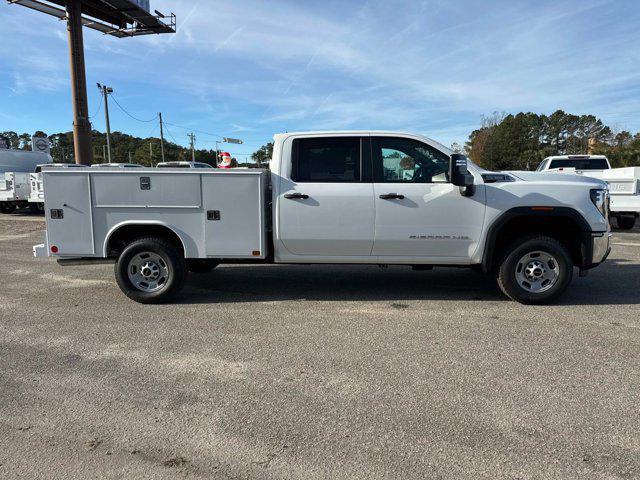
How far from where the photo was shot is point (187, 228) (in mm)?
5691

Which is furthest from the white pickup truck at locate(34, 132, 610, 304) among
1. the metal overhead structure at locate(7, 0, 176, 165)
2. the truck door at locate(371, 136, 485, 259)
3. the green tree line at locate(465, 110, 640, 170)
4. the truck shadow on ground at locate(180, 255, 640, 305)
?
the green tree line at locate(465, 110, 640, 170)

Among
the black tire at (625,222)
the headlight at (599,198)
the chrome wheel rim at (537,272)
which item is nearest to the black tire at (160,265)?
the chrome wheel rim at (537,272)

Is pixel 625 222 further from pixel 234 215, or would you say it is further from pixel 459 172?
pixel 234 215

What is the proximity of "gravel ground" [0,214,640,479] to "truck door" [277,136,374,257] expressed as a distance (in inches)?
31.0

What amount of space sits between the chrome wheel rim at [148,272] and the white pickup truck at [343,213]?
23mm

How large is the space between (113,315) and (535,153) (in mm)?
66709

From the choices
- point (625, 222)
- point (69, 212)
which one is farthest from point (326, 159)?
point (625, 222)

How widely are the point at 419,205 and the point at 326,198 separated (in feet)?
3.62

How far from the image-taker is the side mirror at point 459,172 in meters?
5.11

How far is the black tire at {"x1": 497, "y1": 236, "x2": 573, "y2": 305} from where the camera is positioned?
5.48 metres

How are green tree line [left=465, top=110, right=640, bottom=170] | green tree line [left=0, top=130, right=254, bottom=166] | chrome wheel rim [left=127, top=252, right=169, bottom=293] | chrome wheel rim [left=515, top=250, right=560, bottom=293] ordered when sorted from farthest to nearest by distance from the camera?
green tree line [left=0, top=130, right=254, bottom=166], green tree line [left=465, top=110, right=640, bottom=170], chrome wheel rim [left=127, top=252, right=169, bottom=293], chrome wheel rim [left=515, top=250, right=560, bottom=293]

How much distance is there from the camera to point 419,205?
5.52 meters

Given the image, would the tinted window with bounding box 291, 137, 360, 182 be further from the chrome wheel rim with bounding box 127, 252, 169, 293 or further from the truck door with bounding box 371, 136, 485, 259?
the chrome wheel rim with bounding box 127, 252, 169, 293

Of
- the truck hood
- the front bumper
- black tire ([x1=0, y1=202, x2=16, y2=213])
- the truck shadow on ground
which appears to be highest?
the truck hood
